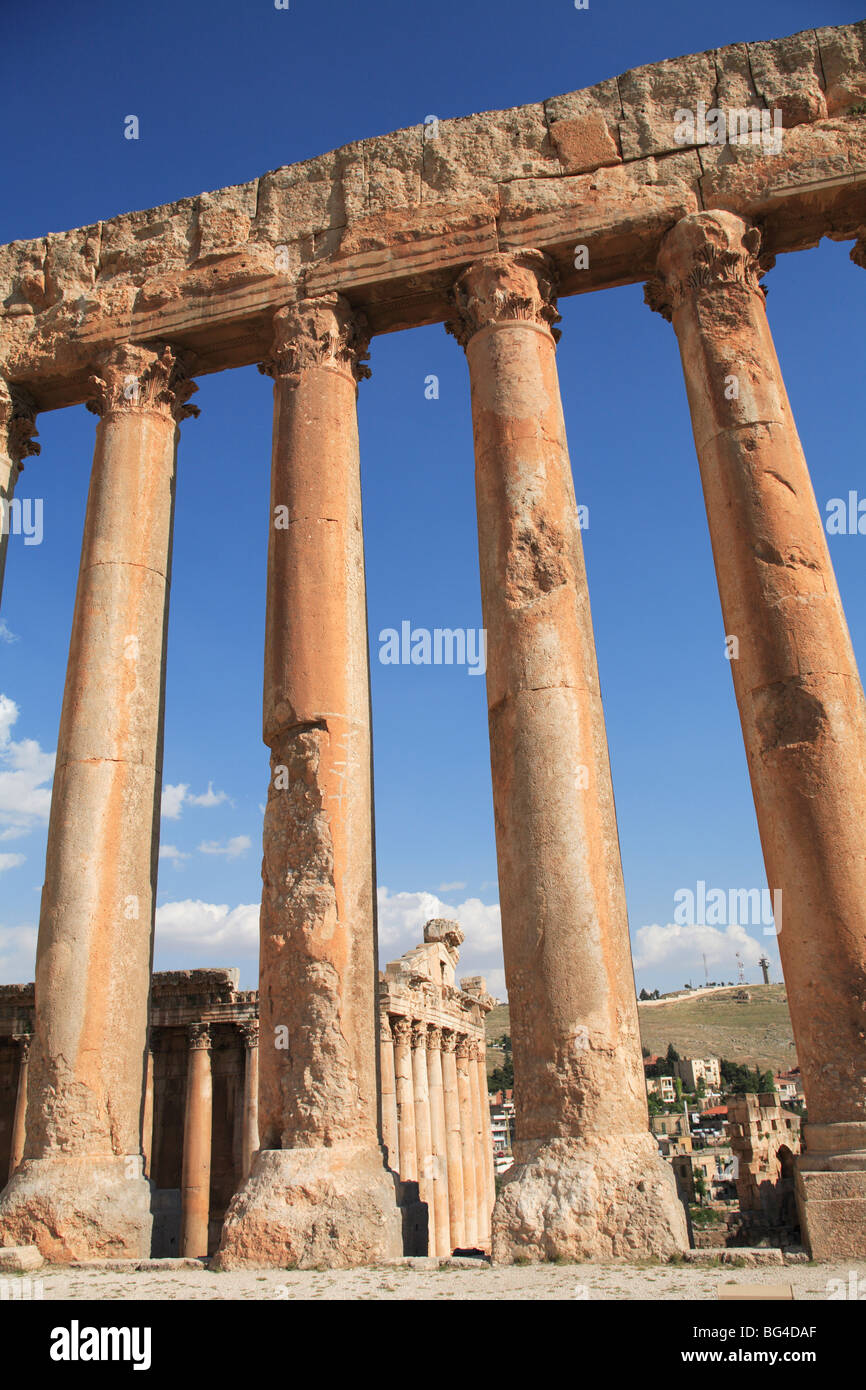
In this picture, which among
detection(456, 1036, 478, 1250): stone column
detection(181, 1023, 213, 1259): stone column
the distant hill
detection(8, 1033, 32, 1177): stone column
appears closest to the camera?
detection(181, 1023, 213, 1259): stone column

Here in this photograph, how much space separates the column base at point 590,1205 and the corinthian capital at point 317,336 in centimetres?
1006

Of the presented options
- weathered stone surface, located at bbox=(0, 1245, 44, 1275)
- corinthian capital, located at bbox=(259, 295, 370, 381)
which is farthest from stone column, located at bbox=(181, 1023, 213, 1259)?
corinthian capital, located at bbox=(259, 295, 370, 381)

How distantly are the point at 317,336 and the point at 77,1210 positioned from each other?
35.7ft

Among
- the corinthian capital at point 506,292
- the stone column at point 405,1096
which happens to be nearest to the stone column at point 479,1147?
the stone column at point 405,1096

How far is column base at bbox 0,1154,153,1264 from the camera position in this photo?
10406 mm

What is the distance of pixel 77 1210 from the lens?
10.5 metres

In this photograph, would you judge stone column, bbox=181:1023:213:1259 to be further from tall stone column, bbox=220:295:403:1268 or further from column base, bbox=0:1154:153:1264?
tall stone column, bbox=220:295:403:1268

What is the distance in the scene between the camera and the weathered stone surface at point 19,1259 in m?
9.82

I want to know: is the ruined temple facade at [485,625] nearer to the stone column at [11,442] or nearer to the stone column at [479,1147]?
the stone column at [11,442]

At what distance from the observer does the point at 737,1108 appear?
23.7 meters

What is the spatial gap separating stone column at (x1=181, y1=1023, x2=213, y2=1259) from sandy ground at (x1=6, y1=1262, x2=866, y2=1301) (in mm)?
15428

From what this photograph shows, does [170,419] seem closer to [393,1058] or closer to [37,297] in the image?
[37,297]

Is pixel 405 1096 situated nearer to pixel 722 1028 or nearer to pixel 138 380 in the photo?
pixel 138 380
